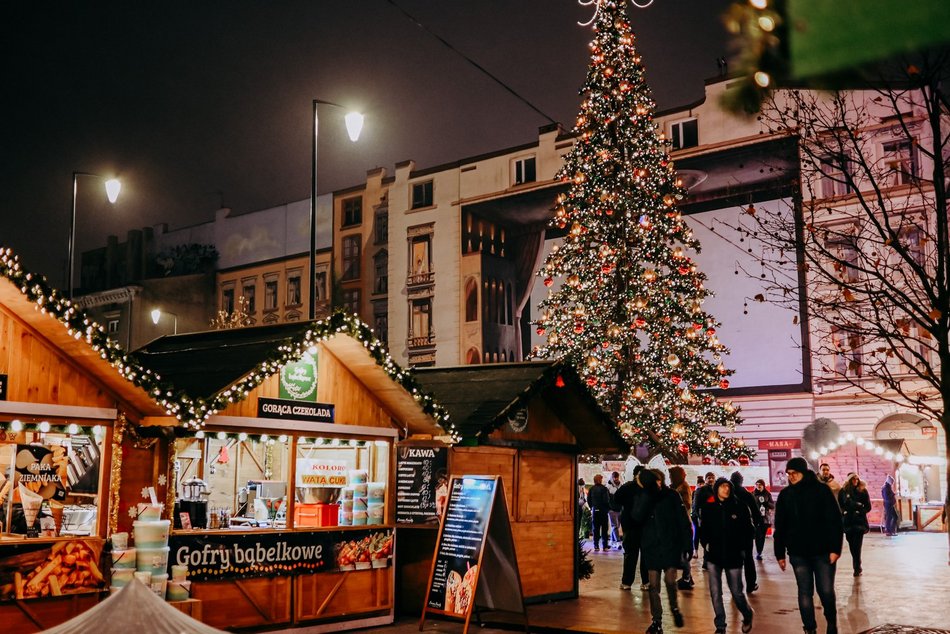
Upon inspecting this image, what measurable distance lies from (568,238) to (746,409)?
47.4ft

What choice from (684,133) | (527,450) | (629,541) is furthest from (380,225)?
(527,450)

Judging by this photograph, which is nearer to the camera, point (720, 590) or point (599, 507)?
point (720, 590)

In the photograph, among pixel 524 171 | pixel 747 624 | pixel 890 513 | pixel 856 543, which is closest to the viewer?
pixel 747 624

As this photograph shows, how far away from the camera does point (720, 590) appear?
33.9ft

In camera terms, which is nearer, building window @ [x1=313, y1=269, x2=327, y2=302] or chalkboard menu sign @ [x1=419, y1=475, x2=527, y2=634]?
chalkboard menu sign @ [x1=419, y1=475, x2=527, y2=634]

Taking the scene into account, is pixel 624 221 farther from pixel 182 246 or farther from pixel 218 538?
pixel 182 246

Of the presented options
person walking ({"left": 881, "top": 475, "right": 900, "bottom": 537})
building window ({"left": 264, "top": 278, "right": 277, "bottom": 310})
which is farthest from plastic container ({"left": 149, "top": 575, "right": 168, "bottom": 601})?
building window ({"left": 264, "top": 278, "right": 277, "bottom": 310})

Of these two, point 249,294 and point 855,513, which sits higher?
point 249,294

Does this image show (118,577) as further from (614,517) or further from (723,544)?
(614,517)

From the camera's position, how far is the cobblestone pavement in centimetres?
1120

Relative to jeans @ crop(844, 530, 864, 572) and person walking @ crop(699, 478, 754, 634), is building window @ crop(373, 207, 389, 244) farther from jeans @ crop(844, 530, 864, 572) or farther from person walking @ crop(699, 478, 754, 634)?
person walking @ crop(699, 478, 754, 634)

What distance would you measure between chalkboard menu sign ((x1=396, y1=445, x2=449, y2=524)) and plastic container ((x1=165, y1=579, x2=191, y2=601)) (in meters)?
3.19

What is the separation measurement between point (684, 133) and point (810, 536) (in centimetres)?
3154

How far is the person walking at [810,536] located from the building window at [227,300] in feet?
159
